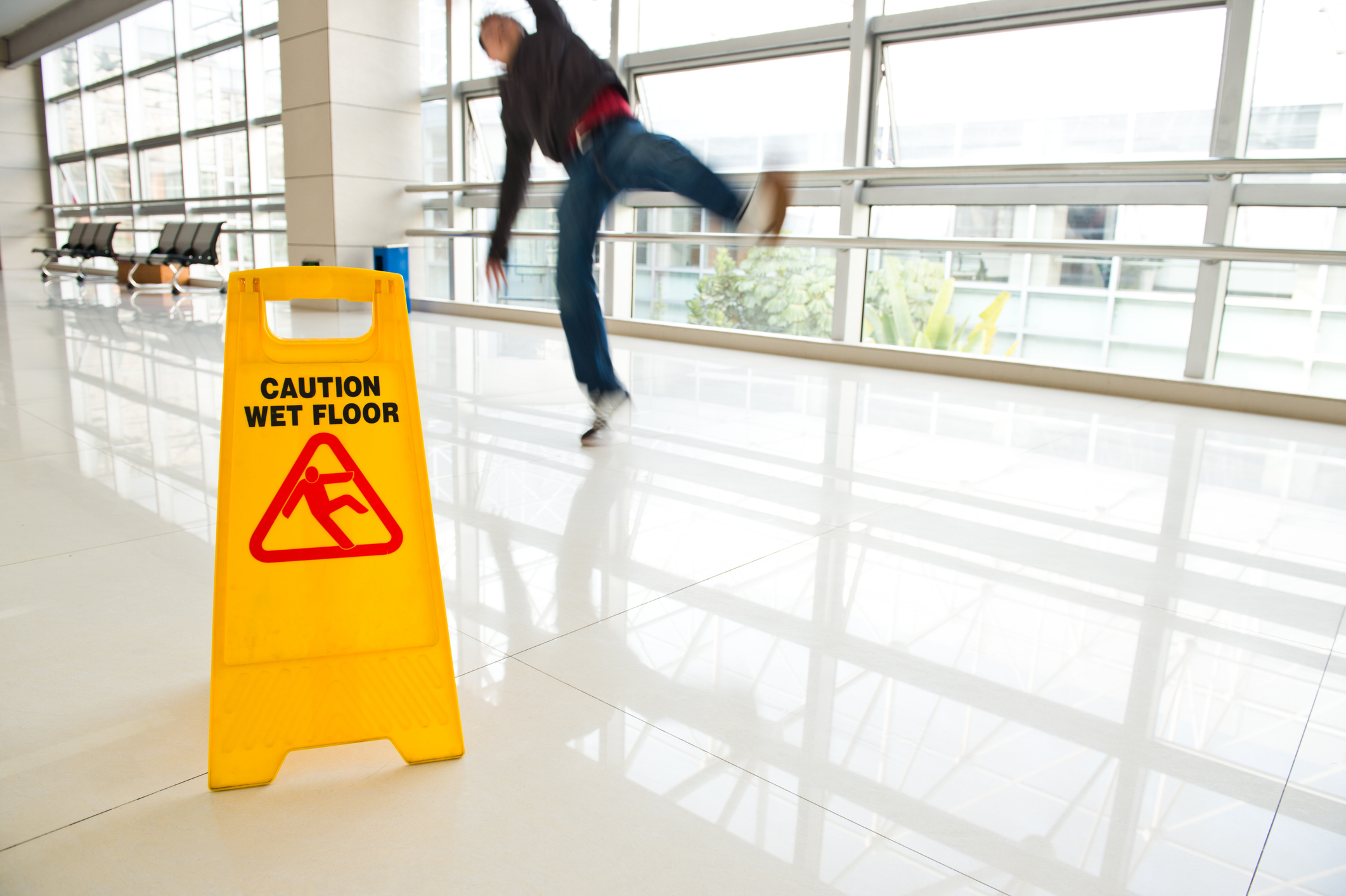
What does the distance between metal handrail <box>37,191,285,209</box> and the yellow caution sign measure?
8.90 meters

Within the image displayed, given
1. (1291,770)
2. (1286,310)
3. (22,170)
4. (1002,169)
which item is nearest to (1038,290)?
(1286,310)

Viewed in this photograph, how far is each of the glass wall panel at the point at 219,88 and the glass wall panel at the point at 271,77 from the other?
40 centimetres

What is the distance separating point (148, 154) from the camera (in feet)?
39.6

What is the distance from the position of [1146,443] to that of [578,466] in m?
1.84

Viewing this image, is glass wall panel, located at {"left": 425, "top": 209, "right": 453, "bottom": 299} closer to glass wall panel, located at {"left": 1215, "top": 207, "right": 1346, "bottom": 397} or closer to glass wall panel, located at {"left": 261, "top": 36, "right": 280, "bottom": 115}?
glass wall panel, located at {"left": 261, "top": 36, "right": 280, "bottom": 115}

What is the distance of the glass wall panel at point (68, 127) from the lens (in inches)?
555

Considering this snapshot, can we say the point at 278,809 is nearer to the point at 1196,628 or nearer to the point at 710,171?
the point at 1196,628

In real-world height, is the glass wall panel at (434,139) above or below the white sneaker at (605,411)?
above

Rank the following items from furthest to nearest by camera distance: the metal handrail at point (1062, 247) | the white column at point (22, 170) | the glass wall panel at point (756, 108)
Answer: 1. the white column at point (22, 170)
2. the glass wall panel at point (756, 108)
3. the metal handrail at point (1062, 247)

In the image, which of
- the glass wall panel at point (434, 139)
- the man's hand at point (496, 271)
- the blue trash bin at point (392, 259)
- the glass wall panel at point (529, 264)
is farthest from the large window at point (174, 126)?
the man's hand at point (496, 271)

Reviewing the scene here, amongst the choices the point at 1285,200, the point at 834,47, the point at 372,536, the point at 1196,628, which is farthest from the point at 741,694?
the point at 834,47

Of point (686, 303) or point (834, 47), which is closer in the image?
point (834, 47)

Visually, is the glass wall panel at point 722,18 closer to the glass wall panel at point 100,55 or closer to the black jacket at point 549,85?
the black jacket at point 549,85

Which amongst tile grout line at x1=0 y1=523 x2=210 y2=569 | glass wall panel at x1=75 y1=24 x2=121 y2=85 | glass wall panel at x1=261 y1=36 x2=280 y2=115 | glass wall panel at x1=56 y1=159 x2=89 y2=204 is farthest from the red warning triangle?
glass wall panel at x1=56 y1=159 x2=89 y2=204
